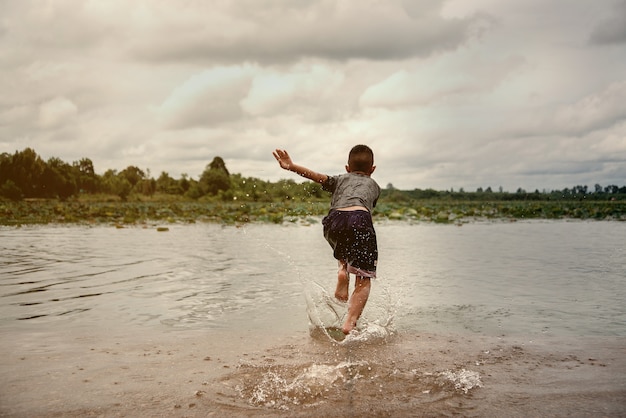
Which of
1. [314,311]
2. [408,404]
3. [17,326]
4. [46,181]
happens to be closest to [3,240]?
[17,326]

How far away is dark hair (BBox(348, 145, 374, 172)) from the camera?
16.2ft

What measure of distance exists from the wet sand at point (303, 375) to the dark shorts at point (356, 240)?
2.17 ft

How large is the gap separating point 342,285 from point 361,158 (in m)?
1.22

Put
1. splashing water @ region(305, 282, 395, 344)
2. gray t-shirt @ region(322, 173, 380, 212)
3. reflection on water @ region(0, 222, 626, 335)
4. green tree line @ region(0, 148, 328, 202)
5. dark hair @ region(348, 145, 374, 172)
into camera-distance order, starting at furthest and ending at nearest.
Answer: green tree line @ region(0, 148, 328, 202), reflection on water @ region(0, 222, 626, 335), dark hair @ region(348, 145, 374, 172), gray t-shirt @ region(322, 173, 380, 212), splashing water @ region(305, 282, 395, 344)

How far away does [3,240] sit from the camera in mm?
13062

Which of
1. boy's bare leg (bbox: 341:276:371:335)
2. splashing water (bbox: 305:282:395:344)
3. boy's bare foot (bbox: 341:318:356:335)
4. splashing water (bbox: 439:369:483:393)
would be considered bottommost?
splashing water (bbox: 305:282:395:344)

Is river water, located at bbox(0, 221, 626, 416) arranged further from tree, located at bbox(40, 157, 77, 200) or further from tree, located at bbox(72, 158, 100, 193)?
tree, located at bbox(72, 158, 100, 193)

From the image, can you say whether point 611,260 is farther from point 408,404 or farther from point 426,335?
point 408,404

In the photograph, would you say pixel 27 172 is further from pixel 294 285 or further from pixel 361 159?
pixel 361 159

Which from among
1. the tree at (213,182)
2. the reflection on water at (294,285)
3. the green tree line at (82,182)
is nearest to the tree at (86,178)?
the green tree line at (82,182)

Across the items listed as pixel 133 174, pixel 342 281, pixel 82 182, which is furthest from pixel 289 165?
pixel 133 174

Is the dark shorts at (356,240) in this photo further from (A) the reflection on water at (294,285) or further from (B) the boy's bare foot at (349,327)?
(A) the reflection on water at (294,285)

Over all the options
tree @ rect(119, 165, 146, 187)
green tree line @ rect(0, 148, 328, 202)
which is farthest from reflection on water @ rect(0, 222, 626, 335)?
tree @ rect(119, 165, 146, 187)

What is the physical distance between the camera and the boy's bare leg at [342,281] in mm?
4963
